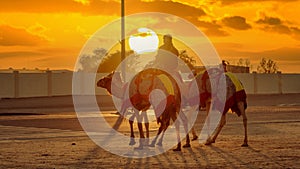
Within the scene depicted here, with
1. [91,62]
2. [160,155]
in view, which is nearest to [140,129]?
[160,155]

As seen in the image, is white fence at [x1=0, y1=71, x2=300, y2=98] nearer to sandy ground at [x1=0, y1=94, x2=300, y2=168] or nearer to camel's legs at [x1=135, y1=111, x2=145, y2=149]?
sandy ground at [x1=0, y1=94, x2=300, y2=168]

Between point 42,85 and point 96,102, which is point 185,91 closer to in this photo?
point 96,102

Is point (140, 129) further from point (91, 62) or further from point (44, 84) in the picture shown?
point (91, 62)

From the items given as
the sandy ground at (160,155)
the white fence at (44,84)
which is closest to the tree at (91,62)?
the white fence at (44,84)

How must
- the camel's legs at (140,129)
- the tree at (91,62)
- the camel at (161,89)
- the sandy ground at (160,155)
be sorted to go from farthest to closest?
the tree at (91,62)
the camel's legs at (140,129)
the camel at (161,89)
the sandy ground at (160,155)

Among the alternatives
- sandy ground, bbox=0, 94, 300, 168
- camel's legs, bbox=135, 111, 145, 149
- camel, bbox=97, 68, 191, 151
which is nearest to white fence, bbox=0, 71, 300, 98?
sandy ground, bbox=0, 94, 300, 168

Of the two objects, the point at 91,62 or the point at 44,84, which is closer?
the point at 44,84

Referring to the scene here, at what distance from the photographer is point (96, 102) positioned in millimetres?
58031

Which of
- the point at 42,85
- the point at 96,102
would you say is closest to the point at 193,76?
the point at 96,102

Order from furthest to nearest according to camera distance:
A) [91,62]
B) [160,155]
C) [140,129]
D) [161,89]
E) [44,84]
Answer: [91,62], [44,84], [140,129], [161,89], [160,155]

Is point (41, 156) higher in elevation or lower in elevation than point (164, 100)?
lower

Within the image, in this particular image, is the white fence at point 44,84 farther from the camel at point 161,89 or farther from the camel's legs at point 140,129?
the camel at point 161,89

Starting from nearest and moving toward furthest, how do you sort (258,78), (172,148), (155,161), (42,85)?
1. (155,161)
2. (172,148)
3. (42,85)
4. (258,78)

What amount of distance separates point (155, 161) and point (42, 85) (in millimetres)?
51511
